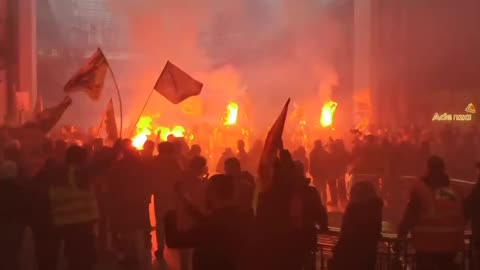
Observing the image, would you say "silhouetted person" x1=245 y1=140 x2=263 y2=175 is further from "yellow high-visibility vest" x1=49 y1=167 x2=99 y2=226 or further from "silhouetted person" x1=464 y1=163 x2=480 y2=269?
"silhouetted person" x1=464 y1=163 x2=480 y2=269

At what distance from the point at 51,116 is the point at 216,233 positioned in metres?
6.27

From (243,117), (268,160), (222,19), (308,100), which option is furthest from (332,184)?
(222,19)

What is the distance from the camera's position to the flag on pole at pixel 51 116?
11.0m

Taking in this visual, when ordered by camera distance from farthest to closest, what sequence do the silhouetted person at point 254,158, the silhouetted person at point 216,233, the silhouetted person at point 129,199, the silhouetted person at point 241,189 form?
the silhouetted person at point 254,158
the silhouetted person at point 129,199
the silhouetted person at point 241,189
the silhouetted person at point 216,233

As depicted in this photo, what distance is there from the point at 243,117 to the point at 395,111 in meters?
4.88

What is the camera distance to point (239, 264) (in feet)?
19.0

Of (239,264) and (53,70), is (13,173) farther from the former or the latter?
(53,70)

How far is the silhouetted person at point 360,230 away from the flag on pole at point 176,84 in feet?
17.2

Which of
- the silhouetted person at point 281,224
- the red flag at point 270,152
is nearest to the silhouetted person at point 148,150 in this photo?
the red flag at point 270,152

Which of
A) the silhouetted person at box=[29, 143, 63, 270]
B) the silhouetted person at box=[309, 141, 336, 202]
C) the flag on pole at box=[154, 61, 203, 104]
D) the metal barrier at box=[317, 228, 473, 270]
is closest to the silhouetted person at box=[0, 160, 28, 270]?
the silhouetted person at box=[29, 143, 63, 270]

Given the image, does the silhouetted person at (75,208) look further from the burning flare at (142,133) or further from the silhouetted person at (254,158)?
the burning flare at (142,133)

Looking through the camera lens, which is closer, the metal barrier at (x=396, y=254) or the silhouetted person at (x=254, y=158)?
the metal barrier at (x=396, y=254)

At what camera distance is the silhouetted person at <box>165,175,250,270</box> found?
17.6ft

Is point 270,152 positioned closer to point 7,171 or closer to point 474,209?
point 474,209
